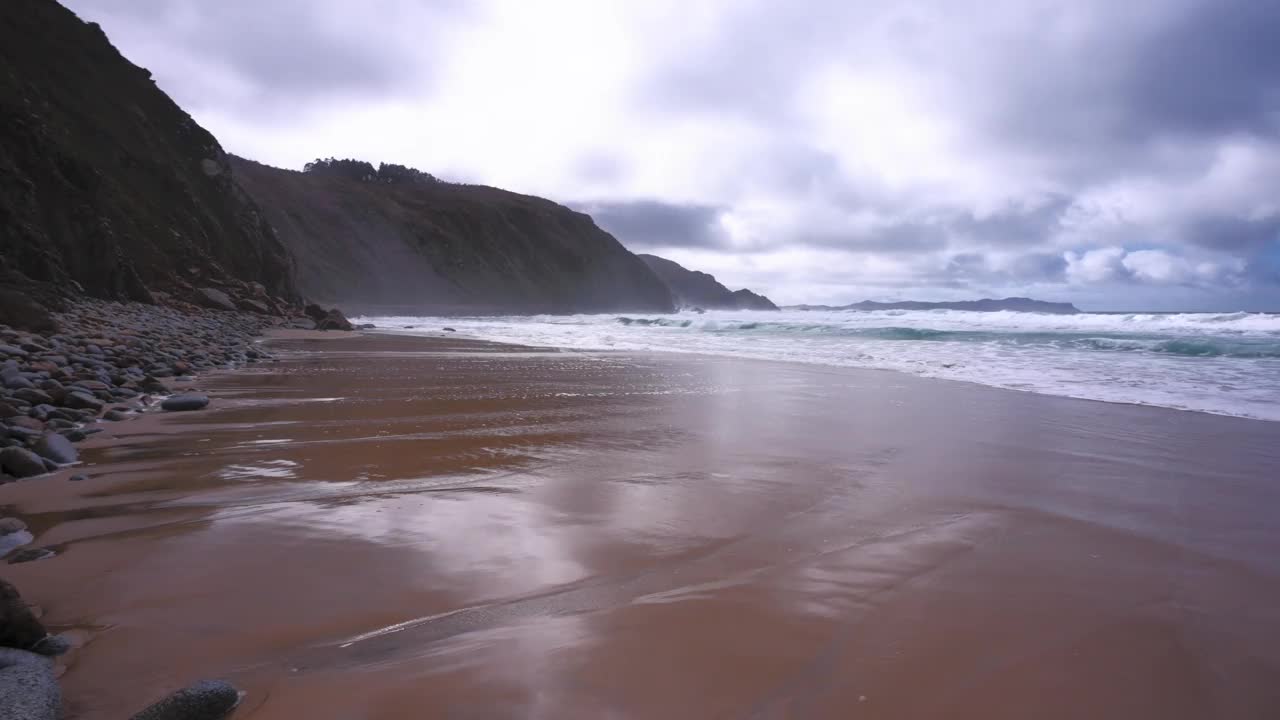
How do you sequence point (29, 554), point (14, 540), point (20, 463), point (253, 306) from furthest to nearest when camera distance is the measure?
1. point (253, 306)
2. point (20, 463)
3. point (14, 540)
4. point (29, 554)

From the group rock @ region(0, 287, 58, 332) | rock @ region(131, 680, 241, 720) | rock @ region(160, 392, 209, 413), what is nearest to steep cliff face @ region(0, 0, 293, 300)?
rock @ region(0, 287, 58, 332)

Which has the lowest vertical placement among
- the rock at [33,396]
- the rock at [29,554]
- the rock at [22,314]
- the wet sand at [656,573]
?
the wet sand at [656,573]

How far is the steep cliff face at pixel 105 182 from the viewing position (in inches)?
470

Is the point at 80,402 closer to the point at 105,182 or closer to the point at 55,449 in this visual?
the point at 55,449

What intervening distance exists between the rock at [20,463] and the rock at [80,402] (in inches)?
64.8

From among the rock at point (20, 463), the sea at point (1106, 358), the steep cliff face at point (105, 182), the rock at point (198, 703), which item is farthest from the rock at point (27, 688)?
the steep cliff face at point (105, 182)

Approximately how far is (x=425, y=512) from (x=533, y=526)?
18.8 inches

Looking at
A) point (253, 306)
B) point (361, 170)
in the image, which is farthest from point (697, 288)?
point (253, 306)

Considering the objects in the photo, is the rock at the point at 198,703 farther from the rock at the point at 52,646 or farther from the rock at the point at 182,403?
the rock at the point at 182,403

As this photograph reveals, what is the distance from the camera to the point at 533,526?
2.64 m

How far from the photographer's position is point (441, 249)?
208 feet

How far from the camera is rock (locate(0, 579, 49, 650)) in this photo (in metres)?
1.49

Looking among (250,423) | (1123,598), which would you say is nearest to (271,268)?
(250,423)

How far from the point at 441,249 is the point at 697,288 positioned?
80.8m
